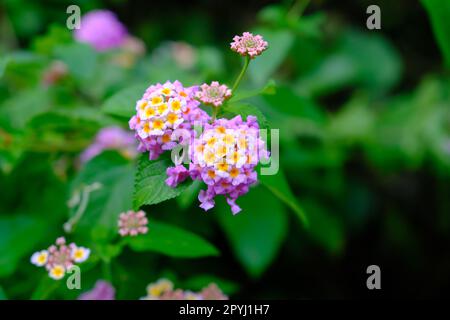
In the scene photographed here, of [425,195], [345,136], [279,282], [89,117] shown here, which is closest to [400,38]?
[425,195]

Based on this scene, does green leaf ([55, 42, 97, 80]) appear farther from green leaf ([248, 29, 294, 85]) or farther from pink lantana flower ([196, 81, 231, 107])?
pink lantana flower ([196, 81, 231, 107])

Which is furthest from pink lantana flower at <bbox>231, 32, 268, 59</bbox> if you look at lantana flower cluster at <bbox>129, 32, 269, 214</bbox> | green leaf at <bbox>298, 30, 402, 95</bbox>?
green leaf at <bbox>298, 30, 402, 95</bbox>

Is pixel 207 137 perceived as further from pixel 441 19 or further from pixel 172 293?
pixel 441 19

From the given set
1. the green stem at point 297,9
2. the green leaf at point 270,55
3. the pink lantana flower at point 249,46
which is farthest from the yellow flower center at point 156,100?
the green stem at point 297,9

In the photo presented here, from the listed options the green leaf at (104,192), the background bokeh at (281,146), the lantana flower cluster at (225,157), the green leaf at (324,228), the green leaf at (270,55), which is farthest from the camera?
the green leaf at (324,228)

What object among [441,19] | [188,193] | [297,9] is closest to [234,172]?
[188,193]

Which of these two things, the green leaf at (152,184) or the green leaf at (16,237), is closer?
the green leaf at (152,184)

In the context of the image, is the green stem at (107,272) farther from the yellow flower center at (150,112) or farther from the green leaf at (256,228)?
the green leaf at (256,228)
